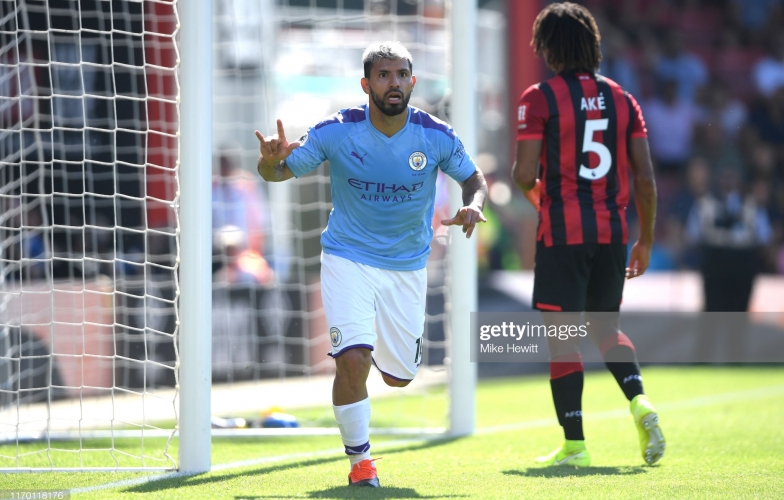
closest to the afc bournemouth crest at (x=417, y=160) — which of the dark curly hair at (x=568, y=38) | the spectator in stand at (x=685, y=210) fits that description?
the dark curly hair at (x=568, y=38)

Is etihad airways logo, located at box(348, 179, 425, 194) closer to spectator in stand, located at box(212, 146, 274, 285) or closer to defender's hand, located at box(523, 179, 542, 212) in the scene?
defender's hand, located at box(523, 179, 542, 212)

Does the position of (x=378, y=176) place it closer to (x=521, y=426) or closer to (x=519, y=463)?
(x=519, y=463)

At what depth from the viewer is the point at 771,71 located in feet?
53.7

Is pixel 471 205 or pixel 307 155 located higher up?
pixel 307 155

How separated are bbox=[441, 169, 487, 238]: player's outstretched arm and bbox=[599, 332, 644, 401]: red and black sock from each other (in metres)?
1.14

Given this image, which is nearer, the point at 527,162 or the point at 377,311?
the point at 377,311

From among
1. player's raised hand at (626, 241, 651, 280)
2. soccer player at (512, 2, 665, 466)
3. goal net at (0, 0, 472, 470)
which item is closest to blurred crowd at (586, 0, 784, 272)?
goal net at (0, 0, 472, 470)

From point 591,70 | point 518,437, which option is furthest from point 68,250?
point 591,70

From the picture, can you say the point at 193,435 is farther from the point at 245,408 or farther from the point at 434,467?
the point at 245,408

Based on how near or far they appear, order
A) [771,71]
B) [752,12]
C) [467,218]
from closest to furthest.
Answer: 1. [467,218]
2. [771,71]
3. [752,12]

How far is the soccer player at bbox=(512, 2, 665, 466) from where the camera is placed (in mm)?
5215

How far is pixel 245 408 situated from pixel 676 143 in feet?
32.0

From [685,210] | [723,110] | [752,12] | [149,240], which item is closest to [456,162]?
[149,240]

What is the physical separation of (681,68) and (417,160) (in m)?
12.4
